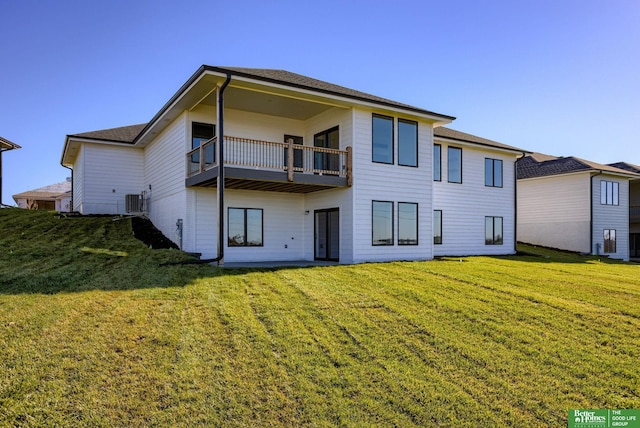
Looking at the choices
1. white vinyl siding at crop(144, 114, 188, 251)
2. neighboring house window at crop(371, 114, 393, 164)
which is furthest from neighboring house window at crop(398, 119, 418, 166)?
white vinyl siding at crop(144, 114, 188, 251)

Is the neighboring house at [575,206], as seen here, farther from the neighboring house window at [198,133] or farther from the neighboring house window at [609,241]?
the neighboring house window at [198,133]

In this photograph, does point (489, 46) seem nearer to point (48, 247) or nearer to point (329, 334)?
point (329, 334)

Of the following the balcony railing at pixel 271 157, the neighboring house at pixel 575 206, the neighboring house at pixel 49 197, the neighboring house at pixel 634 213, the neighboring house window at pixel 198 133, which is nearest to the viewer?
the balcony railing at pixel 271 157

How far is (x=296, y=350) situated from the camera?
18.5ft

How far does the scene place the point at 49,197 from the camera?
45.1 meters

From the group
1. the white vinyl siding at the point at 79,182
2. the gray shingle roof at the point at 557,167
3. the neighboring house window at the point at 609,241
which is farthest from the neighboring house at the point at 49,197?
the neighboring house window at the point at 609,241

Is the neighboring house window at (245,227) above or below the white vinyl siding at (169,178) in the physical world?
below

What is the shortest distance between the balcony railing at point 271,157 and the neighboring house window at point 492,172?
9.69 metres

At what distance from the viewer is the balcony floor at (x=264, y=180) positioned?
38.9ft

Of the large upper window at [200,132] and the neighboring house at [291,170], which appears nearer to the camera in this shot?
the neighboring house at [291,170]

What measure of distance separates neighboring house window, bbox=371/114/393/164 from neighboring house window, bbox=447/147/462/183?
218 inches

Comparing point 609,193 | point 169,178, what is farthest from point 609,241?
point 169,178

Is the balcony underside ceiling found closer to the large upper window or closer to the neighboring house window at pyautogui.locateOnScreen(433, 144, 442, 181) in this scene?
the large upper window

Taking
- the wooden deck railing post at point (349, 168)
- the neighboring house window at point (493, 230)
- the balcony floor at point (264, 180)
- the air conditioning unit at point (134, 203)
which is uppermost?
the wooden deck railing post at point (349, 168)
